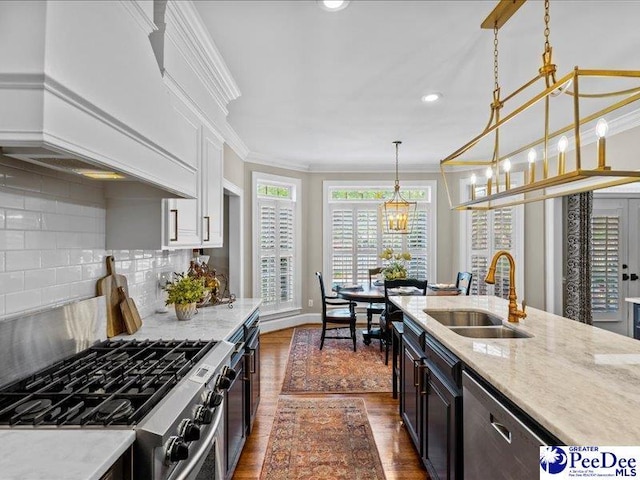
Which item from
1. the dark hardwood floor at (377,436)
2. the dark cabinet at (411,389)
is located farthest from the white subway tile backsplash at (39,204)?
the dark cabinet at (411,389)

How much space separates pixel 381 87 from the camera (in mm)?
3188

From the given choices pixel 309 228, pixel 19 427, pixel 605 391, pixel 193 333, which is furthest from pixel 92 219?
pixel 309 228

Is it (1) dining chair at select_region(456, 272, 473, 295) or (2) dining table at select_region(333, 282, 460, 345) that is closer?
(2) dining table at select_region(333, 282, 460, 345)

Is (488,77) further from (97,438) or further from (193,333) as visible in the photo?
(97,438)

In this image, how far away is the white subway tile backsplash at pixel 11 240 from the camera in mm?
1441

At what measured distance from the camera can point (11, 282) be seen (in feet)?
4.82

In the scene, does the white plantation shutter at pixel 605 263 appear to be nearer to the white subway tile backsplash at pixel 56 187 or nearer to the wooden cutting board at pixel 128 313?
the wooden cutting board at pixel 128 313

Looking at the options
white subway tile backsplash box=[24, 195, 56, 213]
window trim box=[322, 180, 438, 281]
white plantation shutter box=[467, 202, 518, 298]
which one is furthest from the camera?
window trim box=[322, 180, 438, 281]

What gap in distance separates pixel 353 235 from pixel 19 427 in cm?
560

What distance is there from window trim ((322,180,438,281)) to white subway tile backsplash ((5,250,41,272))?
4938mm

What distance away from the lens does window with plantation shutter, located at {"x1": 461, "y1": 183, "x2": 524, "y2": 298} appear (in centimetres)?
574

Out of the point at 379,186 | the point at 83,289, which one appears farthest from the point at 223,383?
the point at 379,186

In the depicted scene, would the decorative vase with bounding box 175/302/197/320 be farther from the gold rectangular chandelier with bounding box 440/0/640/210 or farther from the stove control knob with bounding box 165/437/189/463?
the gold rectangular chandelier with bounding box 440/0/640/210

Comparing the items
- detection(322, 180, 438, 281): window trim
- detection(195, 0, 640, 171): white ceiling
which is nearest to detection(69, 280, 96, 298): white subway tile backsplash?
detection(195, 0, 640, 171): white ceiling
